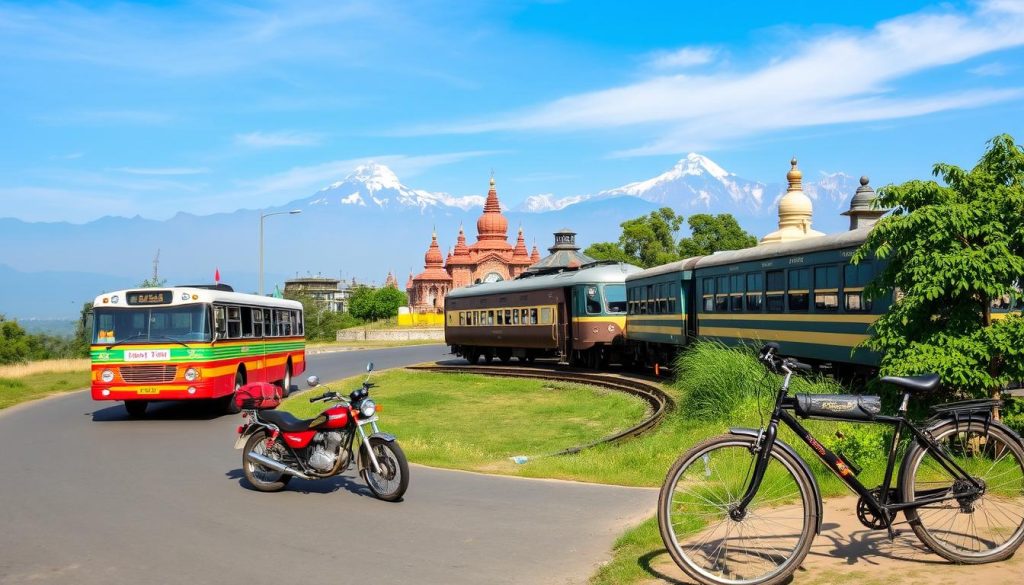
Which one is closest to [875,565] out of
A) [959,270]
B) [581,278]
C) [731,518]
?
[731,518]

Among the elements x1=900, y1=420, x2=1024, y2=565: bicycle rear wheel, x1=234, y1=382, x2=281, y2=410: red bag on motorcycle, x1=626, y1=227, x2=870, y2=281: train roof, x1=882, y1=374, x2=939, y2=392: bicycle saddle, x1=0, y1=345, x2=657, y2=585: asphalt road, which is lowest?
x1=0, y1=345, x2=657, y2=585: asphalt road

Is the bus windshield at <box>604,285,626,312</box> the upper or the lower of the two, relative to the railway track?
upper

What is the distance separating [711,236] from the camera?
76.9 meters

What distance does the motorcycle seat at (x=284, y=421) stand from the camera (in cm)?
946

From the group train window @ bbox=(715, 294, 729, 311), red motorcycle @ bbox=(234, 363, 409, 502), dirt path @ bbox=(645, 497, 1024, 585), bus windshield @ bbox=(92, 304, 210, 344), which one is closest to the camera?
dirt path @ bbox=(645, 497, 1024, 585)

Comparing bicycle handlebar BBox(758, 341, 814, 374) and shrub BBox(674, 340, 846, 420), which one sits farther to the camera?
shrub BBox(674, 340, 846, 420)

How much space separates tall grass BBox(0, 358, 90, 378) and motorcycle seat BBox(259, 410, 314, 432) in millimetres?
23333

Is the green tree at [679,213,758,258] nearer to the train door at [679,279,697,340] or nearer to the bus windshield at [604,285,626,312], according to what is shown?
the bus windshield at [604,285,626,312]

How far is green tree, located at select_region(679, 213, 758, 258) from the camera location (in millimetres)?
76062

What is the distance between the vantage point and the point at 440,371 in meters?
34.2

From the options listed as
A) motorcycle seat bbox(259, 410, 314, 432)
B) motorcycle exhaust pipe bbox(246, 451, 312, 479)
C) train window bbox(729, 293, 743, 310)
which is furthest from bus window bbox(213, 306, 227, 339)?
train window bbox(729, 293, 743, 310)

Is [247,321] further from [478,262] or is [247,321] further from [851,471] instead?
[478,262]

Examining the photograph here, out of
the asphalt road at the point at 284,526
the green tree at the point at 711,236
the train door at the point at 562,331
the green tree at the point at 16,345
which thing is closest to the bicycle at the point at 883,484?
the asphalt road at the point at 284,526

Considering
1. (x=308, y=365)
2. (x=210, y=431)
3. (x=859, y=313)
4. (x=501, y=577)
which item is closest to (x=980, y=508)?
(x=501, y=577)
